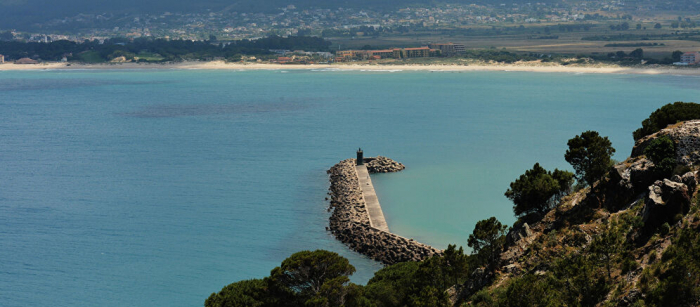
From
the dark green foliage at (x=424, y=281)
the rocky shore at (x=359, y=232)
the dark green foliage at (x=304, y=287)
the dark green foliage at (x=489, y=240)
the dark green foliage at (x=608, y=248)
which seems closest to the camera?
the dark green foliage at (x=608, y=248)

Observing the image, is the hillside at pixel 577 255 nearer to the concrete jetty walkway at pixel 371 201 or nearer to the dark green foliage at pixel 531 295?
the dark green foliage at pixel 531 295

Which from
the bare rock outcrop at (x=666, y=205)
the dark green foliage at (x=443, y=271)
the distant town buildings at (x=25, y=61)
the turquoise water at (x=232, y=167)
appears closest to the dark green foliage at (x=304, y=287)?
the dark green foliage at (x=443, y=271)

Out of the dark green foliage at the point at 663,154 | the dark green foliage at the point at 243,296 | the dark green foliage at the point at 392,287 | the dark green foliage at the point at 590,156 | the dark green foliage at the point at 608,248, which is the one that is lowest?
the dark green foliage at the point at 392,287

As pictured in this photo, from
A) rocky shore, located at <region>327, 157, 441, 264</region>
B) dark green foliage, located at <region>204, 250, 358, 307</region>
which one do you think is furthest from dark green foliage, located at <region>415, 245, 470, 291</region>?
rocky shore, located at <region>327, 157, 441, 264</region>

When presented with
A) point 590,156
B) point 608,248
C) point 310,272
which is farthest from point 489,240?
point 590,156

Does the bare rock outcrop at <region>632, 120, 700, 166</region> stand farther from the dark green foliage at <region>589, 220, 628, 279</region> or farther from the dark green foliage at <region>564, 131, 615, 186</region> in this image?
the dark green foliage at <region>589, 220, 628, 279</region>

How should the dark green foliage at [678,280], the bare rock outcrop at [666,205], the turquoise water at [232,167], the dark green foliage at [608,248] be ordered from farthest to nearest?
the turquoise water at [232,167], the bare rock outcrop at [666,205], the dark green foliage at [608,248], the dark green foliage at [678,280]
